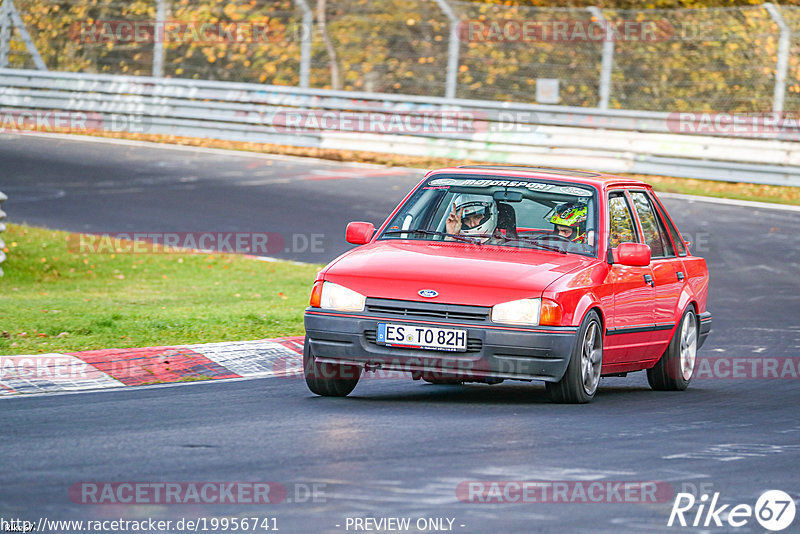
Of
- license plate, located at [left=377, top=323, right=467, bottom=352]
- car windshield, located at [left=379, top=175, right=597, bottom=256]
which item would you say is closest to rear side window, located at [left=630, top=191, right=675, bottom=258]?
car windshield, located at [left=379, top=175, right=597, bottom=256]

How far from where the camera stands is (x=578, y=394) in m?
8.75

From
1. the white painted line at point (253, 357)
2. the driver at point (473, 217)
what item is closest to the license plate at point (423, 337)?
the driver at point (473, 217)

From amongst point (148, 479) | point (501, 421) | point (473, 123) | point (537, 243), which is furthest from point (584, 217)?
point (473, 123)

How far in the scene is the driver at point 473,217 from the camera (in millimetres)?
9438

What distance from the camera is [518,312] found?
8.30 metres

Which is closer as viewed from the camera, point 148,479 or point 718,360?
point 148,479

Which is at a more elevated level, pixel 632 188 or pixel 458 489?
pixel 632 188

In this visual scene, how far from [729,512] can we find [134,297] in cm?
918

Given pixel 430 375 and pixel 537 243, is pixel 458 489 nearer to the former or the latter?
pixel 430 375

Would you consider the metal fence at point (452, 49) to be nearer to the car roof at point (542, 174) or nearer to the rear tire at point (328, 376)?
the car roof at point (542, 174)

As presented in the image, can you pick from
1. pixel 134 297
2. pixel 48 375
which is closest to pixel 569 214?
pixel 48 375

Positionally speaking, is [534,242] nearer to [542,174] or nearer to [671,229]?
[542,174]

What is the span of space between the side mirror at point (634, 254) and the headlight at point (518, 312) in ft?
3.78

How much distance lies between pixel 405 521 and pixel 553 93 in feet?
67.3
